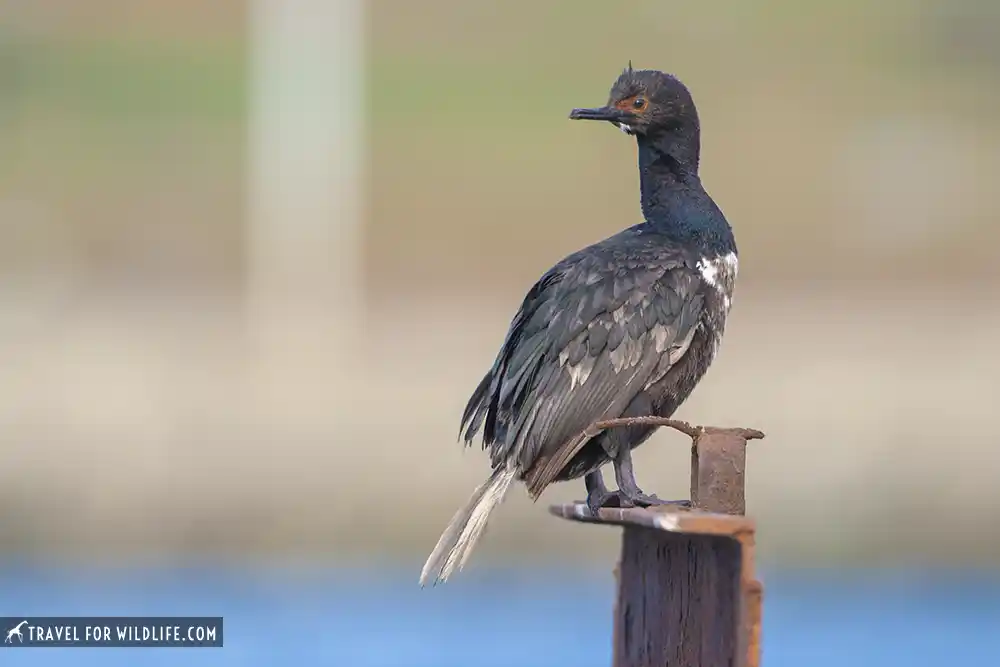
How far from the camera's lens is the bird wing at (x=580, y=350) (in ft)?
22.1

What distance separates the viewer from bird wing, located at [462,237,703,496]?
6.72 m

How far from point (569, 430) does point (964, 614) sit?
9.73 meters

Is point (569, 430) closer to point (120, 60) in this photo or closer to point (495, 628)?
point (495, 628)

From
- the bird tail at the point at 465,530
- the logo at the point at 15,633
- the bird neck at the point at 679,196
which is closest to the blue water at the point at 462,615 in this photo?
the logo at the point at 15,633

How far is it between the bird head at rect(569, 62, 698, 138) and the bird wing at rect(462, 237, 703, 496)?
58cm

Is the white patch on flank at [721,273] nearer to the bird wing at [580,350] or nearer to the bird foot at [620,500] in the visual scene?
the bird wing at [580,350]

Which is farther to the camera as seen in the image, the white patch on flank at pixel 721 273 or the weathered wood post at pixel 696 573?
the white patch on flank at pixel 721 273

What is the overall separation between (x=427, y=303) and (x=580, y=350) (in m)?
19.3

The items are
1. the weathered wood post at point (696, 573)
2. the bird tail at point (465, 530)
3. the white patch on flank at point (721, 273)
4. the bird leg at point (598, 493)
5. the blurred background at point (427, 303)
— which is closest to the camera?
the weathered wood post at point (696, 573)

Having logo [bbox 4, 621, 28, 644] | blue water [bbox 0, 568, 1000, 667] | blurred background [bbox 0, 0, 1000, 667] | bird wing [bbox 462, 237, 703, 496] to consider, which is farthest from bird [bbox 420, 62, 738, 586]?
blue water [bbox 0, 568, 1000, 667]

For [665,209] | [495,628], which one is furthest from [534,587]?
[665,209]

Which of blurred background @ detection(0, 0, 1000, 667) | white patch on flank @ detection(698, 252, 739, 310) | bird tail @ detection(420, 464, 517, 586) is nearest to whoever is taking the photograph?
bird tail @ detection(420, 464, 517, 586)

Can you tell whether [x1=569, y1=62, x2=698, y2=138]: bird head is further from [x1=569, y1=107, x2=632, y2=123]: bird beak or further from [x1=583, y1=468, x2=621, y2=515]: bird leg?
[x1=583, y1=468, x2=621, y2=515]: bird leg

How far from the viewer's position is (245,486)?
59.2 ft
